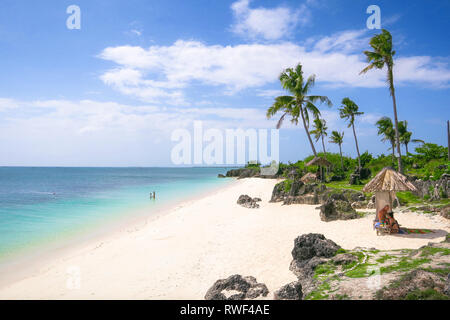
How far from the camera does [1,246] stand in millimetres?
11891

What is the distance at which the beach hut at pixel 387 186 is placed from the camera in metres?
9.48

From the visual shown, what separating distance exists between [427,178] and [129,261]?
1525 cm

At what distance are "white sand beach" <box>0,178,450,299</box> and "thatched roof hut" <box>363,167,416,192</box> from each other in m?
1.54

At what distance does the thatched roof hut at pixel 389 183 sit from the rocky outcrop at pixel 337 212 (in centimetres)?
230

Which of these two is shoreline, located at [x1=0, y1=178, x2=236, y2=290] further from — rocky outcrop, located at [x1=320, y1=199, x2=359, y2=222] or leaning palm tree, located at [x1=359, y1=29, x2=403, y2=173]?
leaning palm tree, located at [x1=359, y1=29, x2=403, y2=173]

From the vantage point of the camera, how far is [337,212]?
12.1 m

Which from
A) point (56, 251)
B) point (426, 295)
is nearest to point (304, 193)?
point (56, 251)

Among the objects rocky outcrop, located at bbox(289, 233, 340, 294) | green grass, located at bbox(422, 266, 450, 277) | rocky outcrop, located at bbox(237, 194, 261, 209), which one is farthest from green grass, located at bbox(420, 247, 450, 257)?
rocky outcrop, located at bbox(237, 194, 261, 209)

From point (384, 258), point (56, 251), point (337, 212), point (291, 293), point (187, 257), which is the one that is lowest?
point (56, 251)

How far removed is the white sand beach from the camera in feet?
21.7

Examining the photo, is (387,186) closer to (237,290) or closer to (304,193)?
(237,290)

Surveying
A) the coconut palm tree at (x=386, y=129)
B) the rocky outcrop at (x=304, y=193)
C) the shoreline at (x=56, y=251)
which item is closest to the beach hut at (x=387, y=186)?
the rocky outcrop at (x=304, y=193)

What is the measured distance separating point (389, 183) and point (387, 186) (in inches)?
5.1

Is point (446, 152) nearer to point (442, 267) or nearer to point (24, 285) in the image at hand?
point (442, 267)
